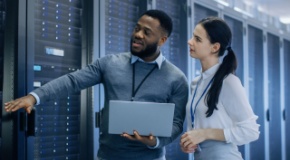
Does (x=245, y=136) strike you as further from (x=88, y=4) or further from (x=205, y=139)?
(x=88, y=4)

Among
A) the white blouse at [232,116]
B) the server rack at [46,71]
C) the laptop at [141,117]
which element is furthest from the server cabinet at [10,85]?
the white blouse at [232,116]

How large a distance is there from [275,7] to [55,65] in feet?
14.4

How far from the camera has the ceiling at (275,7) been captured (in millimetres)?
5189

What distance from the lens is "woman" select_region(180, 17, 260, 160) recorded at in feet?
5.07

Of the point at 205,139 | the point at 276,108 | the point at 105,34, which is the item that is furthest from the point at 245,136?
A: the point at 276,108

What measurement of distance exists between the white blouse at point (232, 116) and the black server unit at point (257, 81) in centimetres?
300

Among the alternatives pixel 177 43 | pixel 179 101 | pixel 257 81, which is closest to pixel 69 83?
pixel 179 101

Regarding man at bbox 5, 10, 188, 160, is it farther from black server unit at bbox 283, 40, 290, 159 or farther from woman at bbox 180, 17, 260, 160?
black server unit at bbox 283, 40, 290, 159

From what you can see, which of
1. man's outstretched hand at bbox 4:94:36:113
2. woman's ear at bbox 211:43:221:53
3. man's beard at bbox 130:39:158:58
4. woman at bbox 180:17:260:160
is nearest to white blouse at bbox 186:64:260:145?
woman at bbox 180:17:260:160

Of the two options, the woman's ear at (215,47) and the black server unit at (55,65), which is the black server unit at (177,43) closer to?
the black server unit at (55,65)

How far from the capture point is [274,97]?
516cm

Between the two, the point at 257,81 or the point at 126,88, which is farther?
the point at 257,81

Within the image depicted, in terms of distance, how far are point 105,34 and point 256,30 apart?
283 centimetres

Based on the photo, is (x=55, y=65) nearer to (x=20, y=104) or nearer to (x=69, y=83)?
(x=69, y=83)
